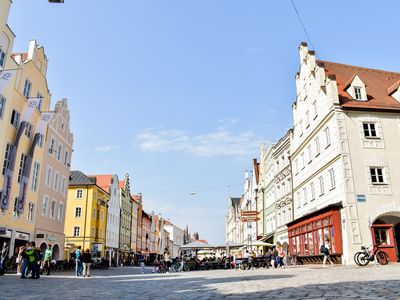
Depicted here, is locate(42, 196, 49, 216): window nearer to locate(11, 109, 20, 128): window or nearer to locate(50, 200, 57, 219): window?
locate(50, 200, 57, 219): window

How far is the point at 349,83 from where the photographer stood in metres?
29.0

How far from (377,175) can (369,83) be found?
8576 mm

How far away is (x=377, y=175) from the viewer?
2600 centimetres

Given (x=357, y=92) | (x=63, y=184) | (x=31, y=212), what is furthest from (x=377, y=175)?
(x=63, y=184)

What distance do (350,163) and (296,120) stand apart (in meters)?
11.9

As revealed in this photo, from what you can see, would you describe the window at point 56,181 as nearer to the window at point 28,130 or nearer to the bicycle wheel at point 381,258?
the window at point 28,130

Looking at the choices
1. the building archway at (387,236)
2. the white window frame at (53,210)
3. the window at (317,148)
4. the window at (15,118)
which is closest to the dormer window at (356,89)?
the window at (317,148)

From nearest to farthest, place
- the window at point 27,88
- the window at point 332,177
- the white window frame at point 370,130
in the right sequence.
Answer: the white window frame at point 370,130, the window at point 332,177, the window at point 27,88

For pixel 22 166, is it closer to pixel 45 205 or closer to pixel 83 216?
pixel 45 205

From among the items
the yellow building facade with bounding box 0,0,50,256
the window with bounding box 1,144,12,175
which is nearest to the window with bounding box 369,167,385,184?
the yellow building facade with bounding box 0,0,50,256

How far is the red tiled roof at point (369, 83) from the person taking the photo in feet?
90.5

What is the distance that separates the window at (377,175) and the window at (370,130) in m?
2.33

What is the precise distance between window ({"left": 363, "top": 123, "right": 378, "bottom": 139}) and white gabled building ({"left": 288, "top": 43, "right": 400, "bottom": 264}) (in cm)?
7

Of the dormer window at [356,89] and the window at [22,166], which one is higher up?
the dormer window at [356,89]
